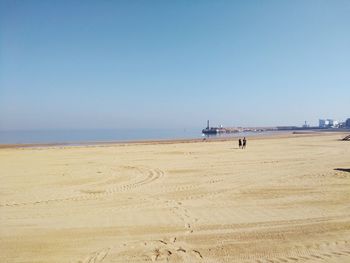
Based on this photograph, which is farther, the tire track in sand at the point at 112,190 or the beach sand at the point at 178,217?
the tire track in sand at the point at 112,190

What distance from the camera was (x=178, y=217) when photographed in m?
8.80

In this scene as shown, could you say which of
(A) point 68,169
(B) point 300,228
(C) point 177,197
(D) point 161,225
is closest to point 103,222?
(D) point 161,225

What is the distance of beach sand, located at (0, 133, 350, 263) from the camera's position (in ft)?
21.6

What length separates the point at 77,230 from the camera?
26.0ft

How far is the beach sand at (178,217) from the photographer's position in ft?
21.6

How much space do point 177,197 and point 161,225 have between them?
2.97 meters

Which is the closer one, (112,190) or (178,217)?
(178,217)

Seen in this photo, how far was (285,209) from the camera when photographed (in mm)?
9438

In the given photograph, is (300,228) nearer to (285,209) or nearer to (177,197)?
(285,209)

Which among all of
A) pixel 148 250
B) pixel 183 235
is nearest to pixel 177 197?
pixel 183 235

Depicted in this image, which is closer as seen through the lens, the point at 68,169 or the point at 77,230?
the point at 77,230

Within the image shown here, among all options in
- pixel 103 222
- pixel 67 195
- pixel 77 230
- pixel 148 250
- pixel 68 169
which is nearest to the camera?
pixel 148 250

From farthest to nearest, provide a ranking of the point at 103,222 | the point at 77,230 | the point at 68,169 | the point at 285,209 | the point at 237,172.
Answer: the point at 68,169 < the point at 237,172 < the point at 285,209 < the point at 103,222 < the point at 77,230

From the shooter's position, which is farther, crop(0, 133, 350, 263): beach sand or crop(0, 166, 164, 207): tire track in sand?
crop(0, 166, 164, 207): tire track in sand
